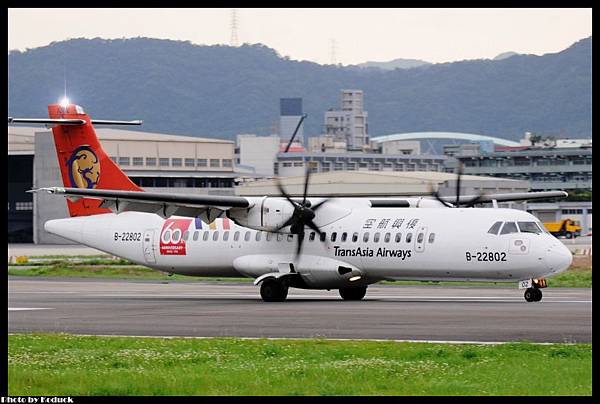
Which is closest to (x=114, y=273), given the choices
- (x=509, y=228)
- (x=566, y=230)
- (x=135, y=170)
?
(x=509, y=228)

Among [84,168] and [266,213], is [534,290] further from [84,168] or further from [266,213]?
[84,168]

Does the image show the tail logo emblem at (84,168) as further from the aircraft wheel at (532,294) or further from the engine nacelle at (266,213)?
the aircraft wheel at (532,294)

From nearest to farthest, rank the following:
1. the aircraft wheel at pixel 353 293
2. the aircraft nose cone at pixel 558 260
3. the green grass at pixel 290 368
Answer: the green grass at pixel 290 368 < the aircraft nose cone at pixel 558 260 < the aircraft wheel at pixel 353 293

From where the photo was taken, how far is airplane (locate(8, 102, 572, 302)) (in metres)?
29.5

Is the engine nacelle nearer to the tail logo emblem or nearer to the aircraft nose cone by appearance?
the tail logo emblem

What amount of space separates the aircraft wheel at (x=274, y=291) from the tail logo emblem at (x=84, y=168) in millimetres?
7493

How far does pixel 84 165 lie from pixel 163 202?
19.0ft

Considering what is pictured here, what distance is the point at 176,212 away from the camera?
3256 cm

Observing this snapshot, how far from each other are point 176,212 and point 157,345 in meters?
13.3

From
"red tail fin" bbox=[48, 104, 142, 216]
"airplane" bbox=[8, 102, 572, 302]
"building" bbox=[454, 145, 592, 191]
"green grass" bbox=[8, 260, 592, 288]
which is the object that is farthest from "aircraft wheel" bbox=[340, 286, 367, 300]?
"building" bbox=[454, 145, 592, 191]

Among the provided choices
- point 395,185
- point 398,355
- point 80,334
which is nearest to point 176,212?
point 80,334

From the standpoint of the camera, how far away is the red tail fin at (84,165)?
35.8 m

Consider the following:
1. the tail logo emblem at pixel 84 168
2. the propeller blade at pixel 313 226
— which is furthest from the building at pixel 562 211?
the propeller blade at pixel 313 226
